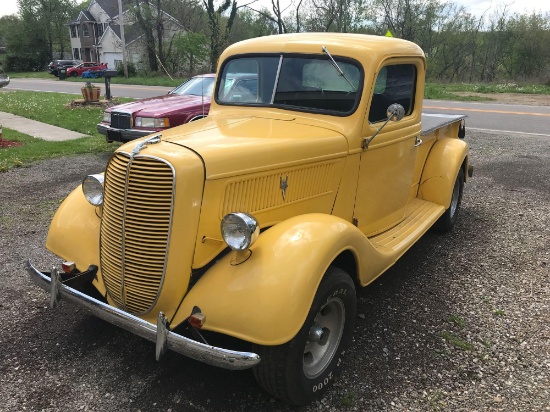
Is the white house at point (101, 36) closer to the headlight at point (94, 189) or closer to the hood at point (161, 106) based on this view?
the hood at point (161, 106)

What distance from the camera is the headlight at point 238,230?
2260mm

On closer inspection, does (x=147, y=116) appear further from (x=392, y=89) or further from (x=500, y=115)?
(x=500, y=115)

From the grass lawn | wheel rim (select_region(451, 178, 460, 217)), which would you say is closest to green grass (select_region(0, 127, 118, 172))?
the grass lawn

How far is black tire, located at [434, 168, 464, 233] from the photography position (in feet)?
16.1

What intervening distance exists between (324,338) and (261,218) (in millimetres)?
790

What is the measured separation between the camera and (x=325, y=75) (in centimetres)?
331

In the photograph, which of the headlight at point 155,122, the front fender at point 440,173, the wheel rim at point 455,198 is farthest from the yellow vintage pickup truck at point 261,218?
the headlight at point 155,122

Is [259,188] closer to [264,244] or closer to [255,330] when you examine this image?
[264,244]

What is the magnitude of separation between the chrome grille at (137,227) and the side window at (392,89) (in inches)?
67.3

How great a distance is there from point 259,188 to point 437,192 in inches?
101

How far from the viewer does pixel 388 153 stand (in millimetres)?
3564

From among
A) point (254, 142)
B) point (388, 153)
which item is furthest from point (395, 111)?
point (254, 142)

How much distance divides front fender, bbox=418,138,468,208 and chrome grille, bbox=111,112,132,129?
17.9 feet

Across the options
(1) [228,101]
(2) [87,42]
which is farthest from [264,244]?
(2) [87,42]
